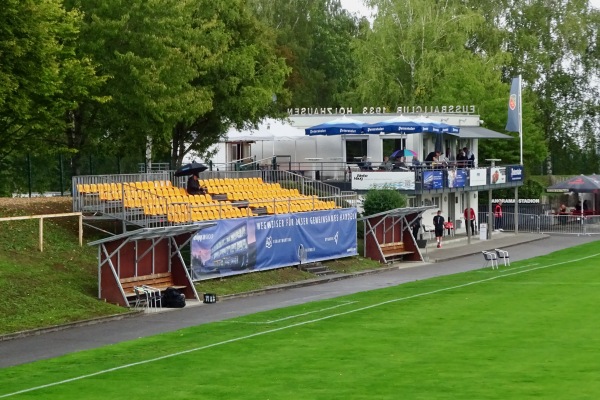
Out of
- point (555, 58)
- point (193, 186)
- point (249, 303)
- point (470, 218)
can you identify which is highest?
point (555, 58)

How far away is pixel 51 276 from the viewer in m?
36.4

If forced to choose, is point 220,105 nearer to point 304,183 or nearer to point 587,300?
point 304,183

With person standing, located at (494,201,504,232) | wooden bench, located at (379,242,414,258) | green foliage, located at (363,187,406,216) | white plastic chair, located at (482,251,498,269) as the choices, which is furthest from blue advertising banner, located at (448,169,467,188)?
person standing, located at (494,201,504,232)

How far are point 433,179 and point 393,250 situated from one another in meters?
6.56

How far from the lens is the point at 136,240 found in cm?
3781

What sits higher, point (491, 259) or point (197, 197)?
point (197, 197)

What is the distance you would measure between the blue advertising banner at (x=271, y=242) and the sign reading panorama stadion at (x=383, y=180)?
6.62 meters

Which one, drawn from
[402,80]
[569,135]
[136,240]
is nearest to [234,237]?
[136,240]

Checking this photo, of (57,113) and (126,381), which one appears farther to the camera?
(57,113)

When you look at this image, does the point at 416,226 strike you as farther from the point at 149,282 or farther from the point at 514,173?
the point at 149,282

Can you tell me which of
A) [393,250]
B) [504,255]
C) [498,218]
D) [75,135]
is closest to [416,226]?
[393,250]

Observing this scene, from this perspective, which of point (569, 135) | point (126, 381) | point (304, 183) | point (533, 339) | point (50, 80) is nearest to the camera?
point (126, 381)

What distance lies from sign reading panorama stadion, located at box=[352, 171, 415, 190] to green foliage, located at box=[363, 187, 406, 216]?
2.24 metres

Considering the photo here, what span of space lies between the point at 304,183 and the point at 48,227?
1802 cm
